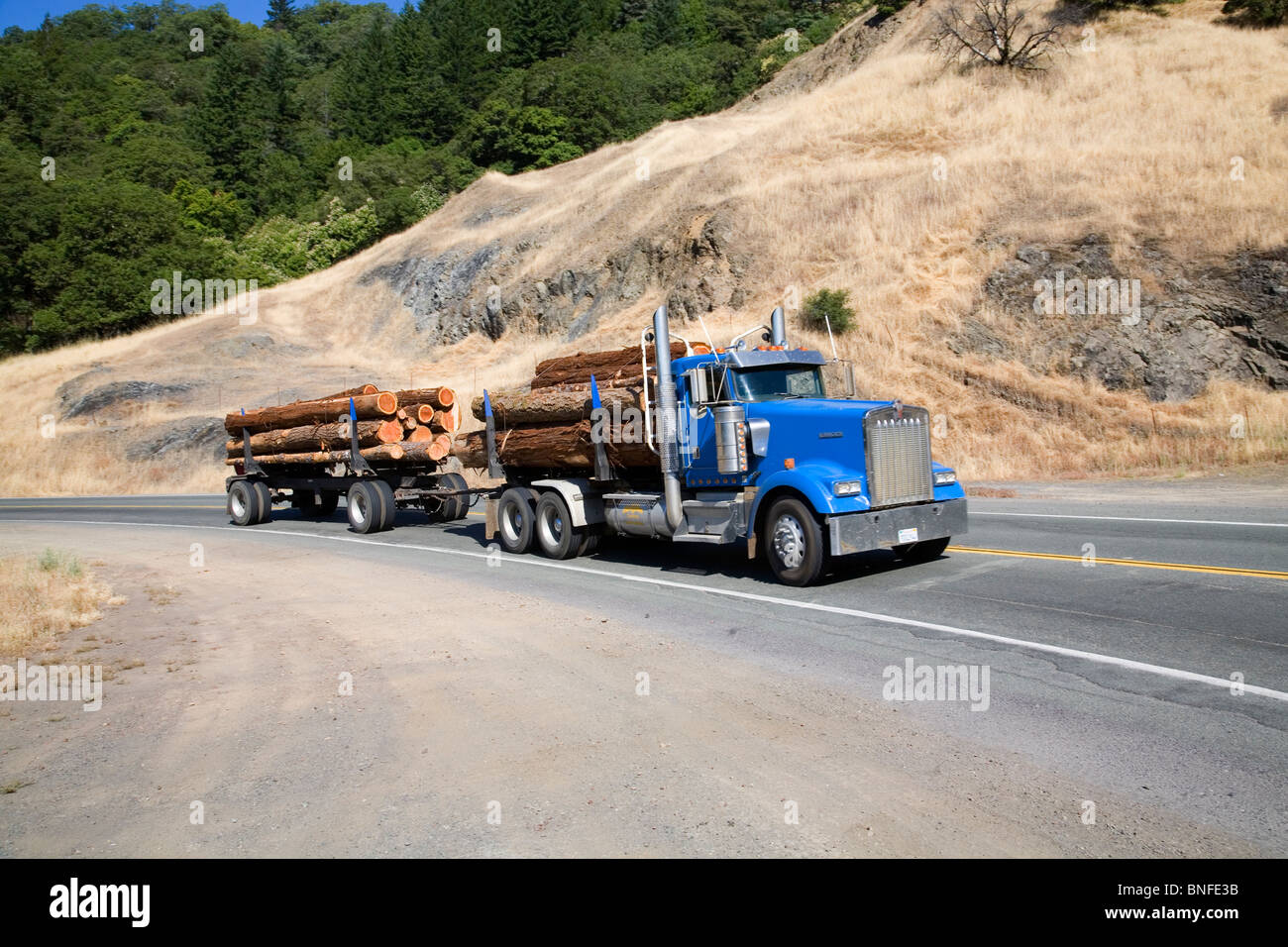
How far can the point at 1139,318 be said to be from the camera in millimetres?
26797

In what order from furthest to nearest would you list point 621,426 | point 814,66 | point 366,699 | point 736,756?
point 814,66
point 621,426
point 366,699
point 736,756

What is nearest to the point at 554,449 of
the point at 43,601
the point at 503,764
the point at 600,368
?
the point at 600,368

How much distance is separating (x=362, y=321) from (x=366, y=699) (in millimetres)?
55045

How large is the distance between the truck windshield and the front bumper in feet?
6.85

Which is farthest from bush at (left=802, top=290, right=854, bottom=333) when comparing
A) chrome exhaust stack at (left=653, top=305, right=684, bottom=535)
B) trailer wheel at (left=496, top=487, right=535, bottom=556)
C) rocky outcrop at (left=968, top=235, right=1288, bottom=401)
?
chrome exhaust stack at (left=653, top=305, right=684, bottom=535)

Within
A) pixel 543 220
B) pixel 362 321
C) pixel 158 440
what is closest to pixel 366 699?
pixel 158 440

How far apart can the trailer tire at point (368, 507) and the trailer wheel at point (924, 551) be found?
10.3 metres

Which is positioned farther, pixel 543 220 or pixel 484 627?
pixel 543 220

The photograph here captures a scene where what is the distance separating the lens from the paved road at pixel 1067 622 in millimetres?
5297

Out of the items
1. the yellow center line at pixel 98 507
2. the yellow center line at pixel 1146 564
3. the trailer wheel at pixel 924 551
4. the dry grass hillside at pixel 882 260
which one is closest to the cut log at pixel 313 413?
the yellow center line at pixel 98 507

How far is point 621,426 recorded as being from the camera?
1277cm

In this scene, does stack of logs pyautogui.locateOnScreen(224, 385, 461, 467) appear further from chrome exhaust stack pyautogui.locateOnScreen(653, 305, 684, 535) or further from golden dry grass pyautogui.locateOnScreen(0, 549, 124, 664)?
chrome exhaust stack pyautogui.locateOnScreen(653, 305, 684, 535)

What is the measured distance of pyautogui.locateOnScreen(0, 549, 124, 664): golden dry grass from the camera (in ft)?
30.6
